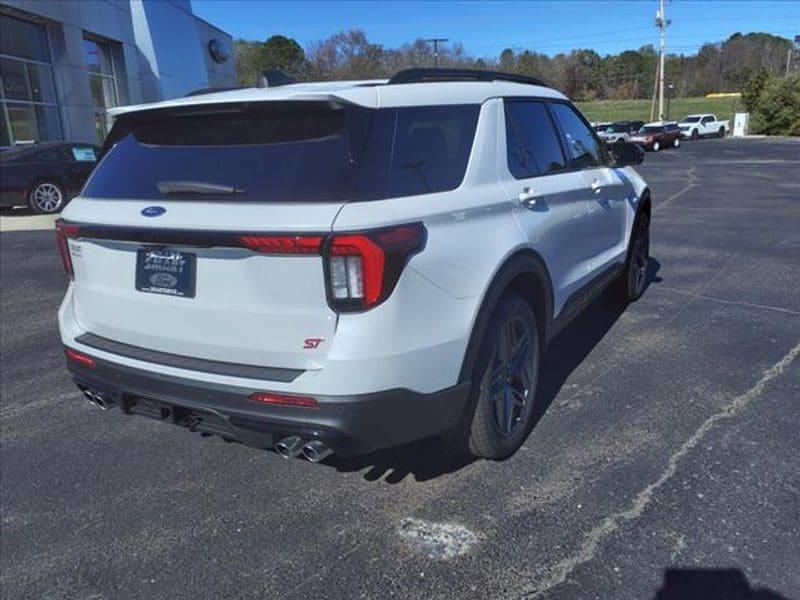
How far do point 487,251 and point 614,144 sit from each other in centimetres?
308

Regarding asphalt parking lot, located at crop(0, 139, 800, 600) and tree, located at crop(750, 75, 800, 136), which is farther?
tree, located at crop(750, 75, 800, 136)

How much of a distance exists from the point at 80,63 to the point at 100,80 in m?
2.20

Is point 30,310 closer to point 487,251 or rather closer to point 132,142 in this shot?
point 132,142

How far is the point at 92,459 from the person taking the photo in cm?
354

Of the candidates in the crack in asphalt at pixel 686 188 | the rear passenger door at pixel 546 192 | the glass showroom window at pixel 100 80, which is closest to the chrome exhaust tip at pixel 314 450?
the rear passenger door at pixel 546 192

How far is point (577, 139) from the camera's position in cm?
453

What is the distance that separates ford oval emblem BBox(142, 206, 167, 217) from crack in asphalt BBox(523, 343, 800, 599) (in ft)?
6.72

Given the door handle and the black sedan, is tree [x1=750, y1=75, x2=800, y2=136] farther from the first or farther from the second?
the door handle

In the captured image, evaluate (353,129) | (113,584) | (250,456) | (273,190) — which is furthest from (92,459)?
(353,129)

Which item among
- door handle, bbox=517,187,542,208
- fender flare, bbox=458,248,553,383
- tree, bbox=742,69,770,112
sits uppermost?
tree, bbox=742,69,770,112

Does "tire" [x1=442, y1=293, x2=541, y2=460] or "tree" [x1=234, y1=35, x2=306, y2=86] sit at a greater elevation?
"tree" [x1=234, y1=35, x2=306, y2=86]

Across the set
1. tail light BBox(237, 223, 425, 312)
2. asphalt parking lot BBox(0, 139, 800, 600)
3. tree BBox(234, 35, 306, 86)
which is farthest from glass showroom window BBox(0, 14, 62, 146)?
tree BBox(234, 35, 306, 86)

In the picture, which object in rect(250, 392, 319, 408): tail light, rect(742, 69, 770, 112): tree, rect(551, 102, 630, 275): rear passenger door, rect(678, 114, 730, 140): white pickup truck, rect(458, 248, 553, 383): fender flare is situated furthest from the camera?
rect(742, 69, 770, 112): tree

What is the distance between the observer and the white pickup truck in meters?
48.8
